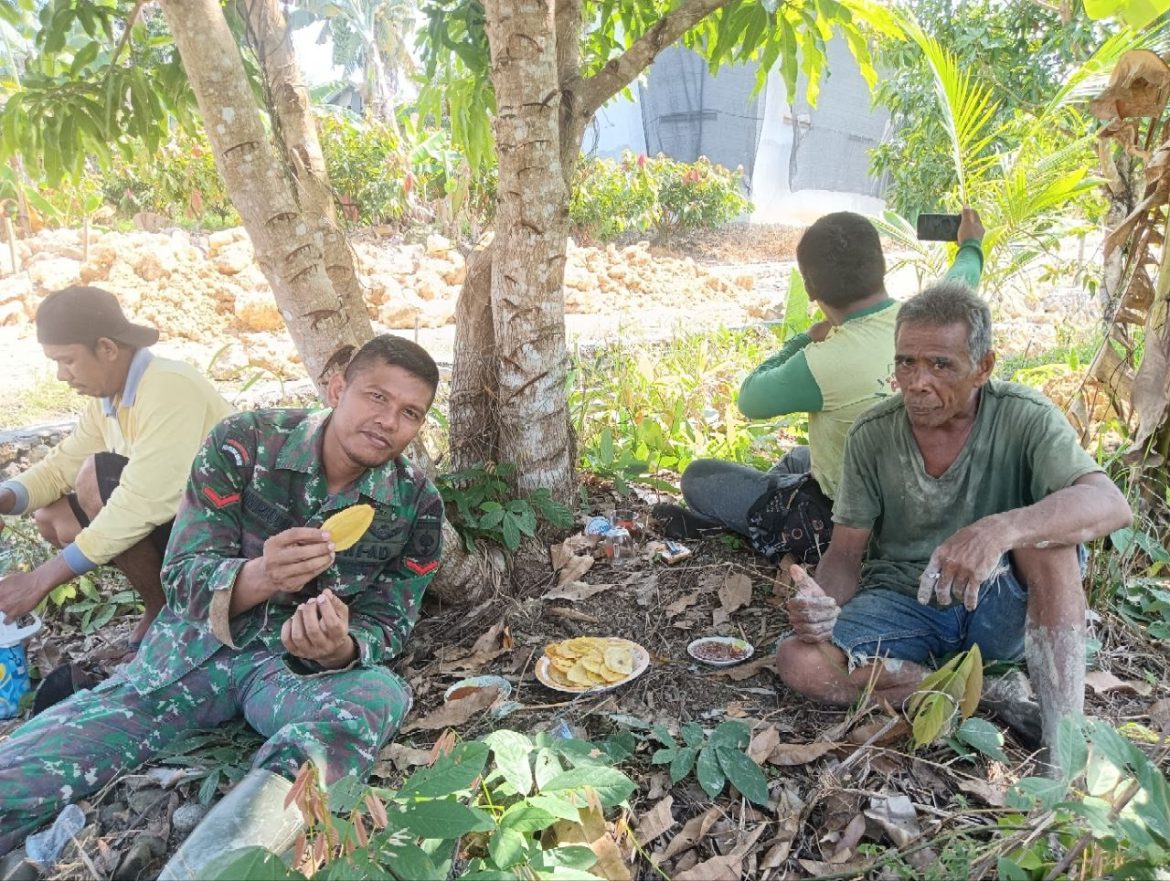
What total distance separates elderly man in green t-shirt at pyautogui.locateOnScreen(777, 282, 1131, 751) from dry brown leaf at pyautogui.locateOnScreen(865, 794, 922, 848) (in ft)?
1.35

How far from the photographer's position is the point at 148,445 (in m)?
2.72

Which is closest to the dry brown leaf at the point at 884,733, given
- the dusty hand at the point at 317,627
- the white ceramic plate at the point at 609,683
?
the white ceramic plate at the point at 609,683

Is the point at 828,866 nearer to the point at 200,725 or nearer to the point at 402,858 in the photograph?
the point at 402,858

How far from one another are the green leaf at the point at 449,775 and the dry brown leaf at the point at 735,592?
5.37 feet

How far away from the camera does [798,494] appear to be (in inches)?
125

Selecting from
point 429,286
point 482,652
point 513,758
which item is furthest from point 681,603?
point 429,286

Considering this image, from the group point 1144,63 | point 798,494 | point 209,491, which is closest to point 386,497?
point 209,491

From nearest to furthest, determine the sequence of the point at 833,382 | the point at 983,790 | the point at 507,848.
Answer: the point at 507,848
the point at 983,790
the point at 833,382

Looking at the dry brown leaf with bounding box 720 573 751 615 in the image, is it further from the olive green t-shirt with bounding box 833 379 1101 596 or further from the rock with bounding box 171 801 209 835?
the rock with bounding box 171 801 209 835

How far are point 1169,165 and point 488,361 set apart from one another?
2.76 metres

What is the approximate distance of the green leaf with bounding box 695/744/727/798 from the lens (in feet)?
6.51

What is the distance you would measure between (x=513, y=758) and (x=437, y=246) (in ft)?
36.9

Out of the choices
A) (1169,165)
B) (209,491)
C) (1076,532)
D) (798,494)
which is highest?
(1169,165)

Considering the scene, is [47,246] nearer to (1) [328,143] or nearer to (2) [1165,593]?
(1) [328,143]
